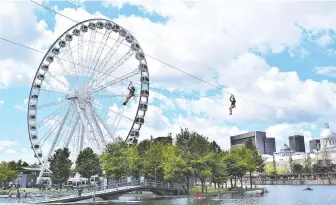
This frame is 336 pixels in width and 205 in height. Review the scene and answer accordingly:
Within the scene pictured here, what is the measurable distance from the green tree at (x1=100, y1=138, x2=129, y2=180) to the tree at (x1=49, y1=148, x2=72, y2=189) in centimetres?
1899

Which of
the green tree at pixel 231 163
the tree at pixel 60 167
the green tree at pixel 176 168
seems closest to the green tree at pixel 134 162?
the green tree at pixel 176 168

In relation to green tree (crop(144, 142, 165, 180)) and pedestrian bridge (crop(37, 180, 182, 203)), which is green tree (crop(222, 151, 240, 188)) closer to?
green tree (crop(144, 142, 165, 180))

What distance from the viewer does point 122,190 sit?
55.8 m

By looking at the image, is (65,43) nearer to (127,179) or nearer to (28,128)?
(28,128)

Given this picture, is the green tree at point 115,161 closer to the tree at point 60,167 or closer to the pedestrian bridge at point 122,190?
the pedestrian bridge at point 122,190

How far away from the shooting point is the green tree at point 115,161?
66.3 m

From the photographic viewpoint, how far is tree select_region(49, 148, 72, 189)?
82938mm

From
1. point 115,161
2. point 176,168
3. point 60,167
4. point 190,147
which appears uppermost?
point 190,147

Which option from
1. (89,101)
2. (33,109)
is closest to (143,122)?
(89,101)

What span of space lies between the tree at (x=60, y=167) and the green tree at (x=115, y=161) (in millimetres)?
18986

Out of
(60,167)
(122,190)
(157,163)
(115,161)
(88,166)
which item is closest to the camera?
(122,190)

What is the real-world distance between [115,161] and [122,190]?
11.2 meters

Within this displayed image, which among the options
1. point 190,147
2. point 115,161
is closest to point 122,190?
point 115,161

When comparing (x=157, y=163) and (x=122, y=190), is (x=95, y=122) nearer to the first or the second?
(x=122, y=190)
